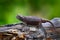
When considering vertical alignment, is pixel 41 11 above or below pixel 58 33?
above

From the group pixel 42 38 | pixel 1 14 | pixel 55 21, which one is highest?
pixel 1 14

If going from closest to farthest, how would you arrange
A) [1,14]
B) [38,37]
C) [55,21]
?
[38,37] < [55,21] < [1,14]

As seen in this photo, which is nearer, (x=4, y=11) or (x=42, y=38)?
(x=42, y=38)

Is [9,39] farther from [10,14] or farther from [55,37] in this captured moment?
[10,14]

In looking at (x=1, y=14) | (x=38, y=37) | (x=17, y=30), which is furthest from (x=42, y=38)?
(x=1, y=14)

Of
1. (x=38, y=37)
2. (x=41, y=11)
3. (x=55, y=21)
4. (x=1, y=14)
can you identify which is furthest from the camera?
(x=41, y=11)

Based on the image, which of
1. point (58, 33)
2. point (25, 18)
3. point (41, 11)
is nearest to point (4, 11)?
point (41, 11)
